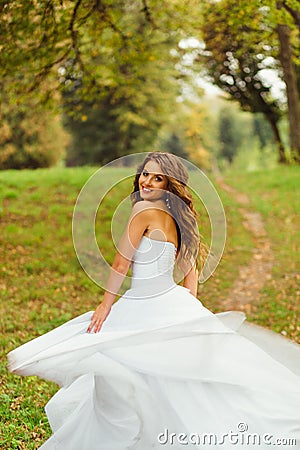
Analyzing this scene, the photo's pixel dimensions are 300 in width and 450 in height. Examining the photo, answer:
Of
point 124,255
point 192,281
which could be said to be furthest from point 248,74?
point 124,255

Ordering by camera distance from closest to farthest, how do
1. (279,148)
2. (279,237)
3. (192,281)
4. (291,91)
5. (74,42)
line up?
1. (192,281)
2. (74,42)
3. (279,237)
4. (291,91)
5. (279,148)

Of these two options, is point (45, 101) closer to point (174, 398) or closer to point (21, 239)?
point (21, 239)

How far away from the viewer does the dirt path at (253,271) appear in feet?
33.3

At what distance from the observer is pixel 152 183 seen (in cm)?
434

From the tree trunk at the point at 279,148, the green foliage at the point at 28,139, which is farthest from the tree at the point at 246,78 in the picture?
the green foliage at the point at 28,139

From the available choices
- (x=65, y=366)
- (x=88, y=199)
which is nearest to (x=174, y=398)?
(x=65, y=366)

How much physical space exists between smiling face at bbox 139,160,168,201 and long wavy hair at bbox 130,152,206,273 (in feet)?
0.11

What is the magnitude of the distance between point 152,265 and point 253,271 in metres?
7.90

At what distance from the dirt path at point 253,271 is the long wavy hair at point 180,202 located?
17.7 feet

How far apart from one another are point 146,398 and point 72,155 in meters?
34.5

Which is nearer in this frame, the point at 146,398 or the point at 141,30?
the point at 146,398

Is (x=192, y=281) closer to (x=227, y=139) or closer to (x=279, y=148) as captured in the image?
(x=279, y=148)

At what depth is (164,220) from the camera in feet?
14.2

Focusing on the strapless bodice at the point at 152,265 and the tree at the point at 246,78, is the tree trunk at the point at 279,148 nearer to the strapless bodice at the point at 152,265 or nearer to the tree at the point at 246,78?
the tree at the point at 246,78
